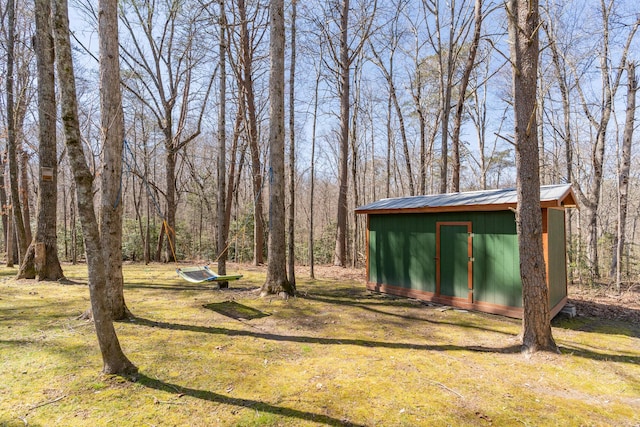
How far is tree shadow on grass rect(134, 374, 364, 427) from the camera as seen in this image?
226 cm

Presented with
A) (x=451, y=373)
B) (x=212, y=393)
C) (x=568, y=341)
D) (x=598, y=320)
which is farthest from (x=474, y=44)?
(x=212, y=393)

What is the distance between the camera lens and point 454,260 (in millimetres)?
5871

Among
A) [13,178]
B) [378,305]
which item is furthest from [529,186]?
[13,178]

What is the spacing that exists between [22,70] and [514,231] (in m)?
13.5

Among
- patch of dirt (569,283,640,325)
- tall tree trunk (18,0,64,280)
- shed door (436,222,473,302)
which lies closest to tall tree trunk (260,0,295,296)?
shed door (436,222,473,302)

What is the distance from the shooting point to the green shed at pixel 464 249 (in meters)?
5.14

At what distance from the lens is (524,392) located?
2.77m

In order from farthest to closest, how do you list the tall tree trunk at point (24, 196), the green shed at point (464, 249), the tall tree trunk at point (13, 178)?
the tall tree trunk at point (24, 196) < the tall tree trunk at point (13, 178) < the green shed at point (464, 249)

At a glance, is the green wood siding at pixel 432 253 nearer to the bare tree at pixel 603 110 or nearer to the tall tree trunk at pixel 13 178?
the bare tree at pixel 603 110

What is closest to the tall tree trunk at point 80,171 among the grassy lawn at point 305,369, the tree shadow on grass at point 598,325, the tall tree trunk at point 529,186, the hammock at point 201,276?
the grassy lawn at point 305,369

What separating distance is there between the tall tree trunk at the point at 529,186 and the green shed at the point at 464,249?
4.60 ft

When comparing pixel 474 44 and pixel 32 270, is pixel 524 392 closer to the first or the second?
pixel 32 270

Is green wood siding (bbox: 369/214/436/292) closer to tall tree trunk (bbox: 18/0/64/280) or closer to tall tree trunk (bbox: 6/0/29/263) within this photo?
tall tree trunk (bbox: 18/0/64/280)

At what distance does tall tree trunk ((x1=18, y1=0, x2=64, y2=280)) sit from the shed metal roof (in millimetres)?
6873
